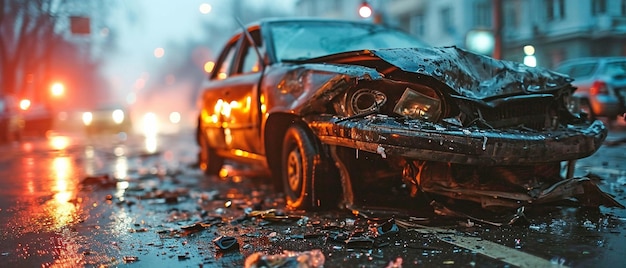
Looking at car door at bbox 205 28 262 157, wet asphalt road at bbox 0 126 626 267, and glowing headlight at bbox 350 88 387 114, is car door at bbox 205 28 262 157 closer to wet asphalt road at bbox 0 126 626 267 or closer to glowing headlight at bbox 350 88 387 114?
wet asphalt road at bbox 0 126 626 267

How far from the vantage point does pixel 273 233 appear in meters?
4.30

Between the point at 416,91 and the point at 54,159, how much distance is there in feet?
31.5

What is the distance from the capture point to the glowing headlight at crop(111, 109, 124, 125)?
94.8ft

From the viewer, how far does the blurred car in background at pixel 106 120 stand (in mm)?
28172

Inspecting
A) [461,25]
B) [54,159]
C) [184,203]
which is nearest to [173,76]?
[461,25]

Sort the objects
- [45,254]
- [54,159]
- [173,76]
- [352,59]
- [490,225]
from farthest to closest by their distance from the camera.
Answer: [173,76] → [54,159] → [352,59] → [490,225] → [45,254]

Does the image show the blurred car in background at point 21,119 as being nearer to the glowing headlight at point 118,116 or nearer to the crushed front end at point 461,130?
the glowing headlight at point 118,116

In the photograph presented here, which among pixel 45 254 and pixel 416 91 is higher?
pixel 416 91

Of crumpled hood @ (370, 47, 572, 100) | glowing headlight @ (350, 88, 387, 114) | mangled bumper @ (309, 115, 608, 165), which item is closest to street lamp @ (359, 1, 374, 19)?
crumpled hood @ (370, 47, 572, 100)

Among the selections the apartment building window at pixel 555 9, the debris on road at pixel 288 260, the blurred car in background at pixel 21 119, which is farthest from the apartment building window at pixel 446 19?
the debris on road at pixel 288 260

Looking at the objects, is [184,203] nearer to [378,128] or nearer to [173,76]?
[378,128]

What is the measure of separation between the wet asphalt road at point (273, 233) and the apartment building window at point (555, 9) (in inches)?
1019

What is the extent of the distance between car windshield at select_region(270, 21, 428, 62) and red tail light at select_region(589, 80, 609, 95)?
6.98 meters

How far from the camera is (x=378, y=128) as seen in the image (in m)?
4.10
